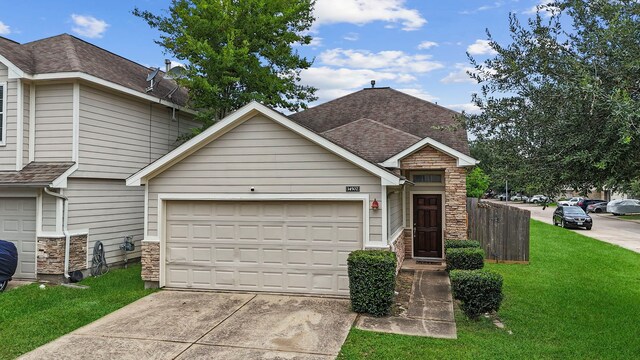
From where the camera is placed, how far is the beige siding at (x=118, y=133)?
11.0m

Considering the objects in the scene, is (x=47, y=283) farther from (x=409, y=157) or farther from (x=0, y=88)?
(x=409, y=157)

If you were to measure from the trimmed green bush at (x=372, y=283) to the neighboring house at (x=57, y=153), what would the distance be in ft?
24.7

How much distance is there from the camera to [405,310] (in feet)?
26.2

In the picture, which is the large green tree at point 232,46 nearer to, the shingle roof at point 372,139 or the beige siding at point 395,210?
the shingle roof at point 372,139

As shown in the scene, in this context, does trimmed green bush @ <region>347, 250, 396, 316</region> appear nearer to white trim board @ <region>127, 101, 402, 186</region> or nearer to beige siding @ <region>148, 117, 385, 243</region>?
beige siding @ <region>148, 117, 385, 243</region>

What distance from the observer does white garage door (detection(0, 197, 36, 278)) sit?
1062cm

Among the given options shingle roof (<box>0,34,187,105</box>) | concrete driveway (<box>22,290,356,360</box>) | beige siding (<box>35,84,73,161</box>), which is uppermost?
shingle roof (<box>0,34,187,105</box>)

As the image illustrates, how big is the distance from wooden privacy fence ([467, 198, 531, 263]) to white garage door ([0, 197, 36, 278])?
1273 centimetres

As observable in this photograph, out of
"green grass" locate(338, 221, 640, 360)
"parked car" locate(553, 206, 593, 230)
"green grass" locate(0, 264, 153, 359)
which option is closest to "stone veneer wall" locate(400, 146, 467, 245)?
"green grass" locate(338, 221, 640, 360)

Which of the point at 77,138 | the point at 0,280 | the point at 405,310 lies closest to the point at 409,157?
the point at 405,310

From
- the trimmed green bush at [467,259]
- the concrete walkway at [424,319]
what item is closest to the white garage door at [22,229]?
the concrete walkway at [424,319]

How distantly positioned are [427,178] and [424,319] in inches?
257

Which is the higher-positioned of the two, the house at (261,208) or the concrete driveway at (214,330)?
the house at (261,208)

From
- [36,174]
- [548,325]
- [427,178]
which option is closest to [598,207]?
[427,178]
